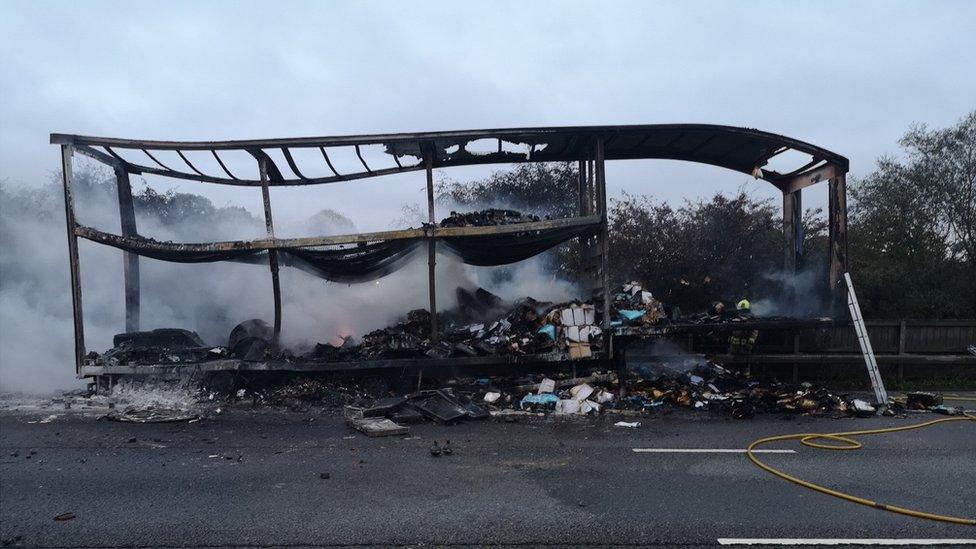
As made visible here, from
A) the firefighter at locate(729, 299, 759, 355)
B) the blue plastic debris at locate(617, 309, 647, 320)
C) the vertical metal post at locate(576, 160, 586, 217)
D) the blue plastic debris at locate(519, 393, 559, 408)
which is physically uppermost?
the vertical metal post at locate(576, 160, 586, 217)

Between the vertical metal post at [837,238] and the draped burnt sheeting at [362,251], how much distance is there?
4.71 meters

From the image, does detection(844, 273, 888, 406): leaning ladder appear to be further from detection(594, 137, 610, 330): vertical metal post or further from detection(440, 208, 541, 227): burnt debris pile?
detection(440, 208, 541, 227): burnt debris pile

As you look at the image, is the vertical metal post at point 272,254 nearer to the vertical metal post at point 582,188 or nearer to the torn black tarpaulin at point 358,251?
the torn black tarpaulin at point 358,251

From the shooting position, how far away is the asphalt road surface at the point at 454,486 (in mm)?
4430

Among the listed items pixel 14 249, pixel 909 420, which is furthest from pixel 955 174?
pixel 14 249

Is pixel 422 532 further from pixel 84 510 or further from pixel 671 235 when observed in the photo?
pixel 671 235

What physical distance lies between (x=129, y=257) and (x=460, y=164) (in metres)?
7.11

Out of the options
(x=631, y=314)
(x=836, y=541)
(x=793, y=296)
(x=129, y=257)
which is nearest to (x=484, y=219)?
(x=631, y=314)

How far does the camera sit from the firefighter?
39.6ft

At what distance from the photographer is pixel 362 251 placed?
37.2ft

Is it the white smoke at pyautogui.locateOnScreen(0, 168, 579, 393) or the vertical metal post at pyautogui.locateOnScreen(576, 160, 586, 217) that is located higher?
the vertical metal post at pyautogui.locateOnScreen(576, 160, 586, 217)

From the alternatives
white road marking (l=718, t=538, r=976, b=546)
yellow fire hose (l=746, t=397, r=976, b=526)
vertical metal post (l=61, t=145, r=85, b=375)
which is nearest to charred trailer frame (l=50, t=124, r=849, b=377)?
vertical metal post (l=61, t=145, r=85, b=375)

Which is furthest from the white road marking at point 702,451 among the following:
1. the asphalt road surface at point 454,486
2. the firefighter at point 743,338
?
the firefighter at point 743,338

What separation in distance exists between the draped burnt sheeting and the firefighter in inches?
135
